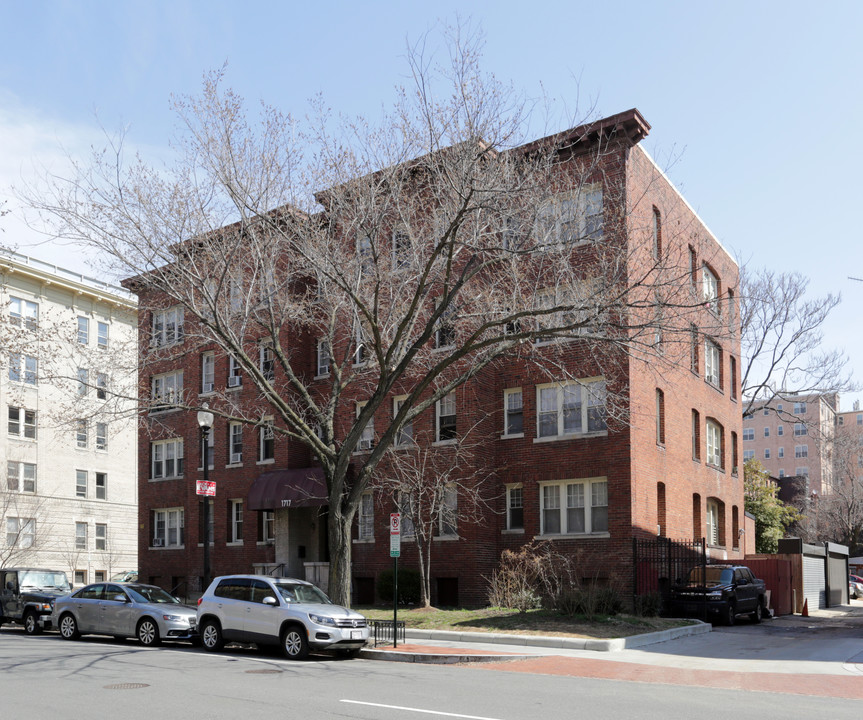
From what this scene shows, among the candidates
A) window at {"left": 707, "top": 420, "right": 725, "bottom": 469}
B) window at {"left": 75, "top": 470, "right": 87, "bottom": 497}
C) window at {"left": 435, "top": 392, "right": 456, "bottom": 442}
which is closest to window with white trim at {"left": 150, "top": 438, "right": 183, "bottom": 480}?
window at {"left": 435, "top": 392, "right": 456, "bottom": 442}

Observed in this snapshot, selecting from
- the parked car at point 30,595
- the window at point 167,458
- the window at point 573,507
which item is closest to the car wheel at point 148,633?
the parked car at point 30,595

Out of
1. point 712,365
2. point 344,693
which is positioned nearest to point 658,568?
point 712,365

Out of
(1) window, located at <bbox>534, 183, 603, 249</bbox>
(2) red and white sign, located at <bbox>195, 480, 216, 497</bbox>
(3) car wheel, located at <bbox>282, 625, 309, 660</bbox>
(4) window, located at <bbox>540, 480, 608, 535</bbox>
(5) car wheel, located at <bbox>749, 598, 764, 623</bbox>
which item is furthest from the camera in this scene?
(4) window, located at <bbox>540, 480, 608, 535</bbox>

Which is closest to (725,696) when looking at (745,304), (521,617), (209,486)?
(521,617)

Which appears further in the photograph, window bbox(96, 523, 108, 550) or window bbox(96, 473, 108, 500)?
window bbox(96, 473, 108, 500)

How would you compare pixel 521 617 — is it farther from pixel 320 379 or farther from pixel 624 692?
pixel 320 379

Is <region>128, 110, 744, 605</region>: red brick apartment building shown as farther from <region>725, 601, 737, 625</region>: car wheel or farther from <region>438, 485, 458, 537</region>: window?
<region>725, 601, 737, 625</region>: car wheel

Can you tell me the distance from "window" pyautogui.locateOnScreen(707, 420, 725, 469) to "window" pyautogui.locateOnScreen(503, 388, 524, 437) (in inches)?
369

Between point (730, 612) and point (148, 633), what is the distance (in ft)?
51.4

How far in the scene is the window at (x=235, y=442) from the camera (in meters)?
37.6

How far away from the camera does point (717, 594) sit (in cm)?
2588

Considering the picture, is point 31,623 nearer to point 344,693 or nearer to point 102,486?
point 344,693

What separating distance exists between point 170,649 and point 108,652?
4.77ft

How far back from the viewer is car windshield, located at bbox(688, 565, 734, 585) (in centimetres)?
2669
